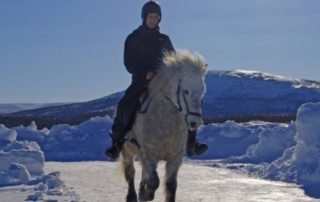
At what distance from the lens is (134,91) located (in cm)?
795

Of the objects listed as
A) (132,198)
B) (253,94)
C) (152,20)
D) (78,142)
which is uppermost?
(152,20)

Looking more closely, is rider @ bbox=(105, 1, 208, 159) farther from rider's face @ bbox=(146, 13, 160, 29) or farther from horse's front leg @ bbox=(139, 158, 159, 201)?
horse's front leg @ bbox=(139, 158, 159, 201)

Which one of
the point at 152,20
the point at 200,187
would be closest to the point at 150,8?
the point at 152,20

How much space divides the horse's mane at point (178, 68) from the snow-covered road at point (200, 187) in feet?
7.71

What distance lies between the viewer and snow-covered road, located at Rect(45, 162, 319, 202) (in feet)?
35.0

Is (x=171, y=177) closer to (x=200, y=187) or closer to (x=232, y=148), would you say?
(x=200, y=187)

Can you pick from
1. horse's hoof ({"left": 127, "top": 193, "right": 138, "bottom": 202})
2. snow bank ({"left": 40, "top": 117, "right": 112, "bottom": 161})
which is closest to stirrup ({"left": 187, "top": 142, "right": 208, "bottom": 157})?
horse's hoof ({"left": 127, "top": 193, "right": 138, "bottom": 202})

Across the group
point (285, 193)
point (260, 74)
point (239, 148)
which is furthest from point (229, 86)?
point (285, 193)

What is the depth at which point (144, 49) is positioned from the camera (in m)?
8.11

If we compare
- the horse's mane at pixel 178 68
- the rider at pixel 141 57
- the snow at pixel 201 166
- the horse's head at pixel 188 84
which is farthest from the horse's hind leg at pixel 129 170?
the horse's head at pixel 188 84

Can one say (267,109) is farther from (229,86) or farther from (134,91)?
(134,91)

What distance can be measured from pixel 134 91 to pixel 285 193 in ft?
15.7

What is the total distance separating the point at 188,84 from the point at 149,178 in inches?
52.9

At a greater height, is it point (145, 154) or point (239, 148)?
point (145, 154)
